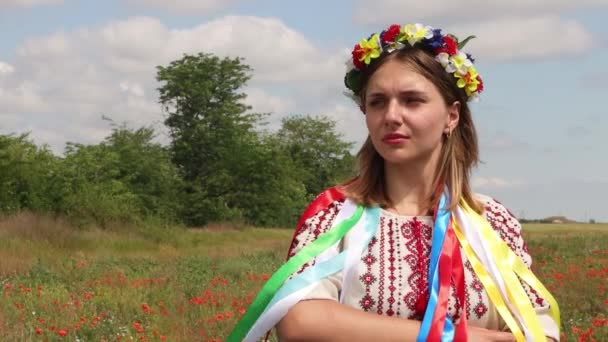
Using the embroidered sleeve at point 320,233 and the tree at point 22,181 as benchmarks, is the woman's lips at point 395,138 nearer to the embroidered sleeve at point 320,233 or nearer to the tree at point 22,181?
the embroidered sleeve at point 320,233

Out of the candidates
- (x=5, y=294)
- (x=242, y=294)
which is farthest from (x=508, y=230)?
(x=5, y=294)

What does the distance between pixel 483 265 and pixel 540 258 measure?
1394cm

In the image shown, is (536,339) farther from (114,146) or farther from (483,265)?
(114,146)

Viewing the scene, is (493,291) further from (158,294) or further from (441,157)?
(158,294)

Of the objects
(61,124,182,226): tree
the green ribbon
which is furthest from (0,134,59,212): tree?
the green ribbon

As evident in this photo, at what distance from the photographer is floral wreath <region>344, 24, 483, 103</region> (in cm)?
328

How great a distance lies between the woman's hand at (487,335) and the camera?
304 centimetres

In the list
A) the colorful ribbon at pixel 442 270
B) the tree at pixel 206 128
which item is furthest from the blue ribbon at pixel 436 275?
the tree at pixel 206 128

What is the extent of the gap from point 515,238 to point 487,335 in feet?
1.74

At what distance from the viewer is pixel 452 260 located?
3.19 metres

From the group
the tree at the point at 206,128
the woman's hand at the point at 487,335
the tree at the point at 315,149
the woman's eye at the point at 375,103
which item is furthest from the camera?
the tree at the point at 315,149

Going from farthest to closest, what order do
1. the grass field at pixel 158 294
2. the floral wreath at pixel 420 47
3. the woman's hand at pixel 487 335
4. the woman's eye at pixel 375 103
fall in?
the grass field at pixel 158 294 < the floral wreath at pixel 420 47 < the woman's eye at pixel 375 103 < the woman's hand at pixel 487 335

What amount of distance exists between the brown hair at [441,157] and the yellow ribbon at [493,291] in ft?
0.65

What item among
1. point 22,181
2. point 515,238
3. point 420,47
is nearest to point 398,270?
point 515,238
